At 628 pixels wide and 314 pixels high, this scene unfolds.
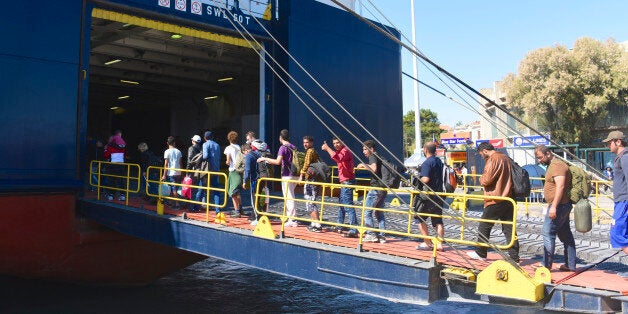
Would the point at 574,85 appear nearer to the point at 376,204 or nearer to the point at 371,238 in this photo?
the point at 376,204

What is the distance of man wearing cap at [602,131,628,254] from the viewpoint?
5.68 meters

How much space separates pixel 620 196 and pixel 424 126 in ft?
234

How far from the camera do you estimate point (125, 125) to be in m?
32.3

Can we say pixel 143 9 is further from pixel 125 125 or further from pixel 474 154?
pixel 125 125

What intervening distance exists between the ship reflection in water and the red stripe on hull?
0.53 m

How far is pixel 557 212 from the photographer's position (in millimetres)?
6352

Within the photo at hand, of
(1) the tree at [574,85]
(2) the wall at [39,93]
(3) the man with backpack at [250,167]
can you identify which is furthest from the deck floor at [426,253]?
(1) the tree at [574,85]

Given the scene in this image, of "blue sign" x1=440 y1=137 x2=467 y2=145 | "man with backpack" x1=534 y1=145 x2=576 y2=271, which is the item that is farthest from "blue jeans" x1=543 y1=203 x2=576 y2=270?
"blue sign" x1=440 y1=137 x2=467 y2=145

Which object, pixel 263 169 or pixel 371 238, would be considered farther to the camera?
pixel 263 169

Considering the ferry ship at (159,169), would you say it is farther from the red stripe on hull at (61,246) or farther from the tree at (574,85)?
the tree at (574,85)

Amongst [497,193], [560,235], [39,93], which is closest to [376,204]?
[497,193]

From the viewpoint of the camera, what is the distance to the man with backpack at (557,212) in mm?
6262

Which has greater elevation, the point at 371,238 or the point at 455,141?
the point at 455,141

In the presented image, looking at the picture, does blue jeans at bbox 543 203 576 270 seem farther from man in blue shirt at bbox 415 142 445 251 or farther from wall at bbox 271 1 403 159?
wall at bbox 271 1 403 159
